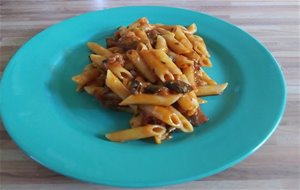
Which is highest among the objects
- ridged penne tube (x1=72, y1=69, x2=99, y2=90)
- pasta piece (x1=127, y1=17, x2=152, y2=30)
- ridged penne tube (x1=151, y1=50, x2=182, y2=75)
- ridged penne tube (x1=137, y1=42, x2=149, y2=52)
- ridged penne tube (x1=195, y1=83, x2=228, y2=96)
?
pasta piece (x1=127, y1=17, x2=152, y2=30)

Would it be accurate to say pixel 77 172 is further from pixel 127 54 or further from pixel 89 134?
pixel 127 54

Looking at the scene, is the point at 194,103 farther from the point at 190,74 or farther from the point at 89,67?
the point at 89,67

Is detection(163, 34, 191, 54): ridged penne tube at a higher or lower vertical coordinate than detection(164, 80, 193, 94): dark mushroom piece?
higher

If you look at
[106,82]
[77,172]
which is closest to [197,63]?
[106,82]

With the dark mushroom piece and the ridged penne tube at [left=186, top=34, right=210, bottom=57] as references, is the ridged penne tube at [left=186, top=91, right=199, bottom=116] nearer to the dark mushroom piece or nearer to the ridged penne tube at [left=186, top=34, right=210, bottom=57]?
the dark mushroom piece

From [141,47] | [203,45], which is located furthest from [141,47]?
[203,45]

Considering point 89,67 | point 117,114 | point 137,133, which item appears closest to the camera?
point 137,133

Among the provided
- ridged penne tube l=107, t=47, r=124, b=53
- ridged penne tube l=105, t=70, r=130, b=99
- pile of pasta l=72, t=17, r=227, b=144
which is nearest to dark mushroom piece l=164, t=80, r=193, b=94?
pile of pasta l=72, t=17, r=227, b=144
